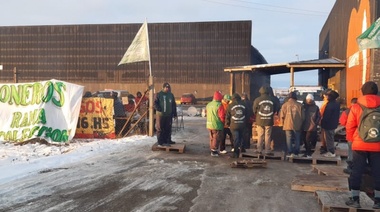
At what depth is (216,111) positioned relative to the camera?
10.2 metres

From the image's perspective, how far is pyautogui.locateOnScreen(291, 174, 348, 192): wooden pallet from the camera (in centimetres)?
627

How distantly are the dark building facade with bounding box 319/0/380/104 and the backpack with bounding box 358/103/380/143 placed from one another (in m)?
11.4

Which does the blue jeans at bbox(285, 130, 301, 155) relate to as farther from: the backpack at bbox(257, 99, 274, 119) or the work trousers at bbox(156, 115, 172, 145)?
the work trousers at bbox(156, 115, 172, 145)

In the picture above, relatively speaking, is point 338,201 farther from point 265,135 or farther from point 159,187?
point 265,135

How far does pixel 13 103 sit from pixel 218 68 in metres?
32.9

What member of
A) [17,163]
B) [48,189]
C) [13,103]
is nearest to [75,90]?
[13,103]

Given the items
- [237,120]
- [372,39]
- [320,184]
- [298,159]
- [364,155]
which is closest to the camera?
[364,155]

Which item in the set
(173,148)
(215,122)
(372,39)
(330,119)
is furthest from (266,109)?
(372,39)

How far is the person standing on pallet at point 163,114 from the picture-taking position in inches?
435

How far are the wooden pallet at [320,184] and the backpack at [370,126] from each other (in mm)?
1471

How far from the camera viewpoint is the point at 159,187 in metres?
6.71

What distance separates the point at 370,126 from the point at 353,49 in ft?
53.9

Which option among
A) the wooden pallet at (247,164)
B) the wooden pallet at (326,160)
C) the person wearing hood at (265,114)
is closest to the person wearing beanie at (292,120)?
the person wearing hood at (265,114)

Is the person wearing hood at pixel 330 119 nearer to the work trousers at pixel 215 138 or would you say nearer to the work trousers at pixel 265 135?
the work trousers at pixel 265 135
